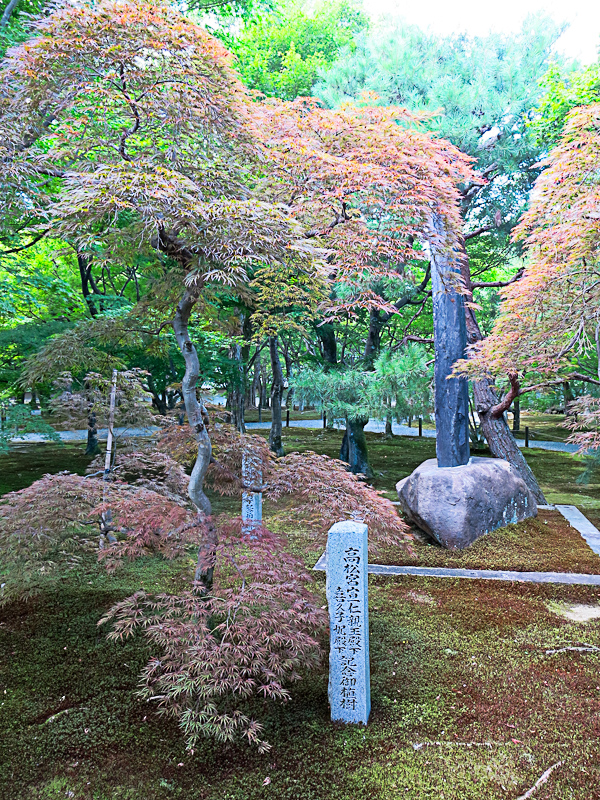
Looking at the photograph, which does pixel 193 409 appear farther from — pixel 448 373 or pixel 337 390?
pixel 337 390

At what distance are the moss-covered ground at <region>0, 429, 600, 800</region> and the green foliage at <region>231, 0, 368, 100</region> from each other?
1066 centimetres

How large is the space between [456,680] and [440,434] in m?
4.15

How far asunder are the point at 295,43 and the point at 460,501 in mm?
12119

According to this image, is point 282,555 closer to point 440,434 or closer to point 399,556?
point 399,556

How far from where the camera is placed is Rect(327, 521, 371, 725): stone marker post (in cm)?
292

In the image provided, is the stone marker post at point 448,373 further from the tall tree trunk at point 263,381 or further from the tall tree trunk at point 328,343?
the tall tree trunk at point 263,381

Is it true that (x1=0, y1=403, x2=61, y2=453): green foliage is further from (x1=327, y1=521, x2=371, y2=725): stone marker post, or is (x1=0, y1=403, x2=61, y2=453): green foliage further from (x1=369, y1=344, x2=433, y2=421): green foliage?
(x1=369, y1=344, x2=433, y2=421): green foliage

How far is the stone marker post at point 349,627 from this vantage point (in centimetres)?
292

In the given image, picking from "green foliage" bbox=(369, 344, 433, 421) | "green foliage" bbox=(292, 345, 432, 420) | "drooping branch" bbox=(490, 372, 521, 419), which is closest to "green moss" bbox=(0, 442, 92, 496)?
"green foliage" bbox=(292, 345, 432, 420)

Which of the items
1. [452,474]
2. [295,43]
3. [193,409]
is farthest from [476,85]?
[295,43]

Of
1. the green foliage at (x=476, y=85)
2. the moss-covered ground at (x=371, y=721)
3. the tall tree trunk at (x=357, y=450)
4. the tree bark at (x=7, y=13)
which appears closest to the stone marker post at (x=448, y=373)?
Answer: the green foliage at (x=476, y=85)

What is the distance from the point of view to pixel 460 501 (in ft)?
20.2

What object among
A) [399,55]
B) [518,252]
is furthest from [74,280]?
[518,252]

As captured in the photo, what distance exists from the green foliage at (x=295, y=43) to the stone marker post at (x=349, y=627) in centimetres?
1060
